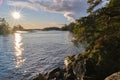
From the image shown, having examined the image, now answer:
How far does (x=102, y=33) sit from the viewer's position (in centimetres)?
1859

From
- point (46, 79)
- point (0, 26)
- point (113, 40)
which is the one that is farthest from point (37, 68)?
point (0, 26)

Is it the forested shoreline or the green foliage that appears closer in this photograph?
the green foliage

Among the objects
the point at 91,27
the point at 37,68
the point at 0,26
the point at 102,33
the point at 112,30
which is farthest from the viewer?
the point at 0,26

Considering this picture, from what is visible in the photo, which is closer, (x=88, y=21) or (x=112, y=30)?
(x=112, y=30)

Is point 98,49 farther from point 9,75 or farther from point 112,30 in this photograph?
point 9,75

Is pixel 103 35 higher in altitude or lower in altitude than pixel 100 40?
higher

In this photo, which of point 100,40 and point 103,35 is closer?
point 100,40

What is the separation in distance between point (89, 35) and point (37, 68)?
613 inches

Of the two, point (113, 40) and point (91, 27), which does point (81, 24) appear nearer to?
point (91, 27)

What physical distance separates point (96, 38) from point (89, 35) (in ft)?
3.11

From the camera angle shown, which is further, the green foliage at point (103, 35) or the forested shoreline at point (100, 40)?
the forested shoreline at point (100, 40)

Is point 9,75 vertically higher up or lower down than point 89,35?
lower down

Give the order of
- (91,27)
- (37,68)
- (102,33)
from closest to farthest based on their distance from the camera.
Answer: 1. (102,33)
2. (91,27)
3. (37,68)

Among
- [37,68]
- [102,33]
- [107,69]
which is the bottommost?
[37,68]
